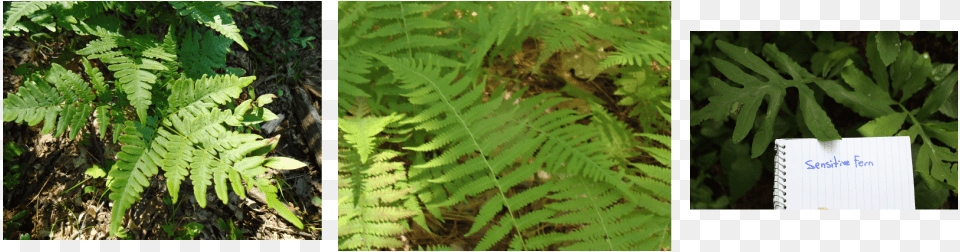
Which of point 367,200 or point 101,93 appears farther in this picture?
point 367,200

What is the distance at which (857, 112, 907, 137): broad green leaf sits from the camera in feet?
4.09

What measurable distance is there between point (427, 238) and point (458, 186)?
27cm

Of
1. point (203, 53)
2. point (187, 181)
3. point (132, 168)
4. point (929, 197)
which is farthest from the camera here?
point (187, 181)

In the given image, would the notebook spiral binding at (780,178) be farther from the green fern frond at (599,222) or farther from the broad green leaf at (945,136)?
the broad green leaf at (945,136)

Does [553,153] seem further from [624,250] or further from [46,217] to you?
[46,217]

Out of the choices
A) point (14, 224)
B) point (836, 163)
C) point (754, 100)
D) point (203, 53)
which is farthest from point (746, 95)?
point (14, 224)

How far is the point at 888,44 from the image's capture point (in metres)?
1.22

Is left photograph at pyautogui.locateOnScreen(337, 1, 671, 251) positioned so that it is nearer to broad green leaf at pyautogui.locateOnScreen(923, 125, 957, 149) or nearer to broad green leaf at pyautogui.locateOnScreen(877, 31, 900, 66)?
broad green leaf at pyautogui.locateOnScreen(877, 31, 900, 66)

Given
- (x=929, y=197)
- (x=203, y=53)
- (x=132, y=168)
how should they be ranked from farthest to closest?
(x=203, y=53)
(x=929, y=197)
(x=132, y=168)

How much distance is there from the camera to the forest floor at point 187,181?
1434 mm

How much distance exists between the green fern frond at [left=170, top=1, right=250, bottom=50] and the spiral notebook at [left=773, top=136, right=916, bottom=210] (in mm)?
1800

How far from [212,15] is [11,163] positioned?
103 centimetres

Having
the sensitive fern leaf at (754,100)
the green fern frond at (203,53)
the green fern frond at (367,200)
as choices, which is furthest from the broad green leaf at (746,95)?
the green fern frond at (203,53)

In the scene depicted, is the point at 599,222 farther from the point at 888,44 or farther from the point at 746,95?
the point at 888,44
